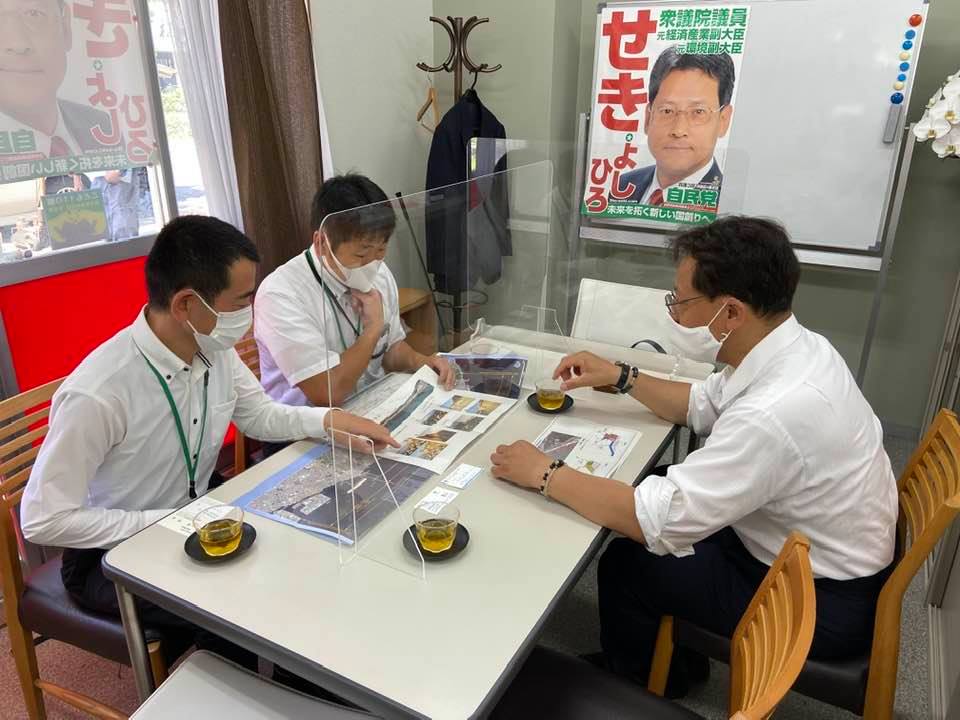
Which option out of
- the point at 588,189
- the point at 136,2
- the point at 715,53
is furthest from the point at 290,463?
the point at 715,53

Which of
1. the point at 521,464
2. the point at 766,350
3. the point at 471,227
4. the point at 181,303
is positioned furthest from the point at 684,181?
the point at 181,303

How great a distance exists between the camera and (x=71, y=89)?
219 cm

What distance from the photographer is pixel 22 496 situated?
1407mm

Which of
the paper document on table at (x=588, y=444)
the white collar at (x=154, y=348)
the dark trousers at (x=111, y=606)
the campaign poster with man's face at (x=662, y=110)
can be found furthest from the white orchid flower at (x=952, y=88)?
the dark trousers at (x=111, y=606)

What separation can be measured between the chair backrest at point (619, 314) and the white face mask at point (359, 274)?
115 centimetres

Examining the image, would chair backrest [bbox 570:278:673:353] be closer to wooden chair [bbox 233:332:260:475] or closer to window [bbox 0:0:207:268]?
wooden chair [bbox 233:332:260:475]

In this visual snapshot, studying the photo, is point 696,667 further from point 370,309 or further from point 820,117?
point 820,117

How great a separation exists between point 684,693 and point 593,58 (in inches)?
115

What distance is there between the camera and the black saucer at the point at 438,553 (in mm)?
1178

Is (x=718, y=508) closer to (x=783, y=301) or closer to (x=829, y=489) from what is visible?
(x=829, y=489)

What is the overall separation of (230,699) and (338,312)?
0.73 meters

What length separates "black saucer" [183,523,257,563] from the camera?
117 cm

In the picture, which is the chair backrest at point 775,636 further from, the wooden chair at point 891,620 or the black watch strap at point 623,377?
the black watch strap at point 623,377

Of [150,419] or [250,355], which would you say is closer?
[150,419]
